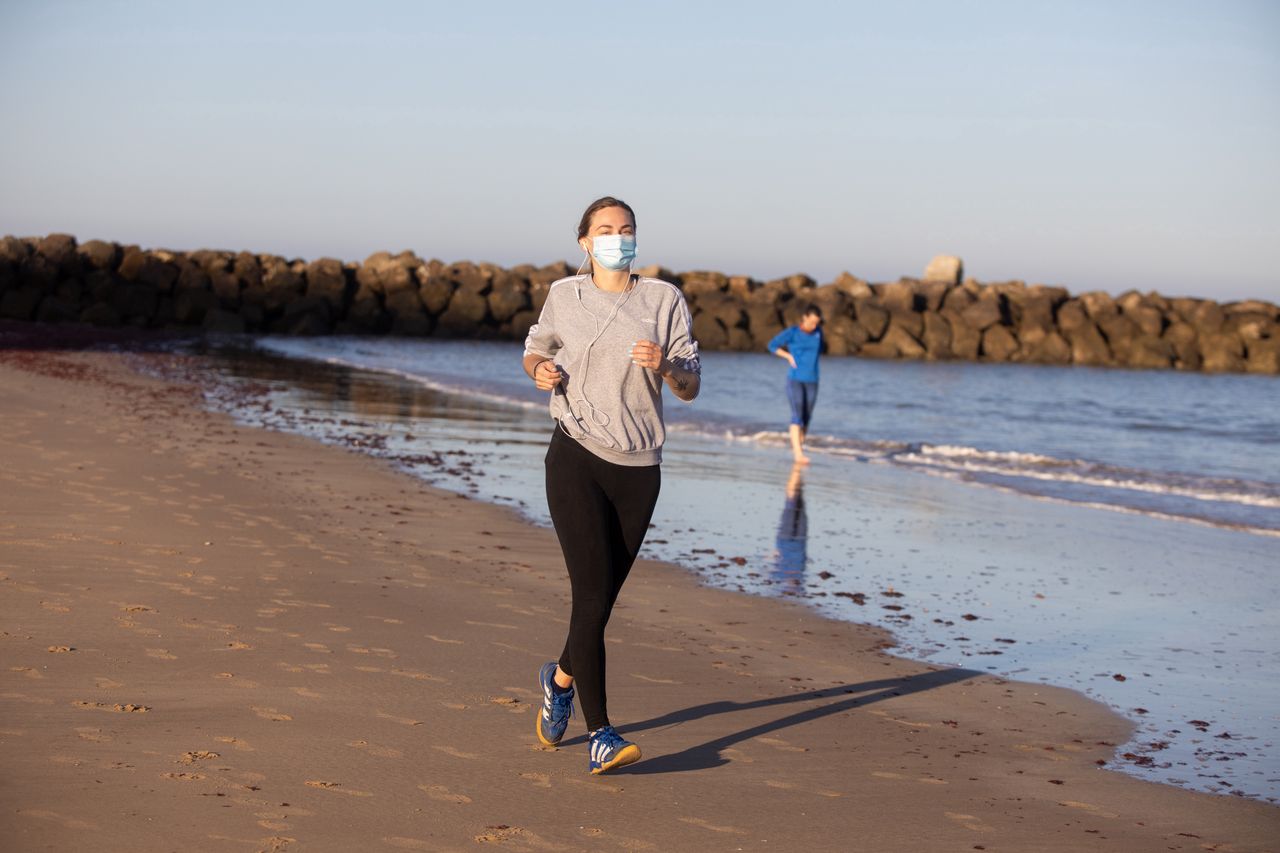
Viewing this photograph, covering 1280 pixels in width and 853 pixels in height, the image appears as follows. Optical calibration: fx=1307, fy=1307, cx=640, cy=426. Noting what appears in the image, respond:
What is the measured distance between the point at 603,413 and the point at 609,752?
1.10 meters

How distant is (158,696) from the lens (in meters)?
4.65

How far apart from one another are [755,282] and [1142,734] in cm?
4855

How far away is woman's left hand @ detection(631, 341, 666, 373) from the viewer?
4.12m

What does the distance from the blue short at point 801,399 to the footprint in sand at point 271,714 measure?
437 inches

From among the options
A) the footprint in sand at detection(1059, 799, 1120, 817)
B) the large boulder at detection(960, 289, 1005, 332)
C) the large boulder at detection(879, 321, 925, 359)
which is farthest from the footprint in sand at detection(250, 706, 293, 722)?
the large boulder at detection(960, 289, 1005, 332)

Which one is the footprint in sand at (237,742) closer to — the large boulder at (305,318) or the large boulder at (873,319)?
the large boulder at (305,318)

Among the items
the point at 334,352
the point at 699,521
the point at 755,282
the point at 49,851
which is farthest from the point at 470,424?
the point at 755,282

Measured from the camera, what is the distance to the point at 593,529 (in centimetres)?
426

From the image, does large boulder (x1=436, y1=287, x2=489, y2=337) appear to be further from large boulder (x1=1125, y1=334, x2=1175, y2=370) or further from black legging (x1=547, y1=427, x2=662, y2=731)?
black legging (x1=547, y1=427, x2=662, y2=731)

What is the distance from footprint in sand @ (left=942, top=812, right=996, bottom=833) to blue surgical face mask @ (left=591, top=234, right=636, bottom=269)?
6.80ft

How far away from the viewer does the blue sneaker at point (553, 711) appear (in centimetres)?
451

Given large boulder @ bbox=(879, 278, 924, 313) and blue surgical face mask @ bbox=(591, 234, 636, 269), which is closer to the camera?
blue surgical face mask @ bbox=(591, 234, 636, 269)

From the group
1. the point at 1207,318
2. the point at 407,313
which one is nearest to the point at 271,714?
the point at 407,313

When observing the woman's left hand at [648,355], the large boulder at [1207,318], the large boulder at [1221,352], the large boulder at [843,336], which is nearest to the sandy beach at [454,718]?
the woman's left hand at [648,355]
